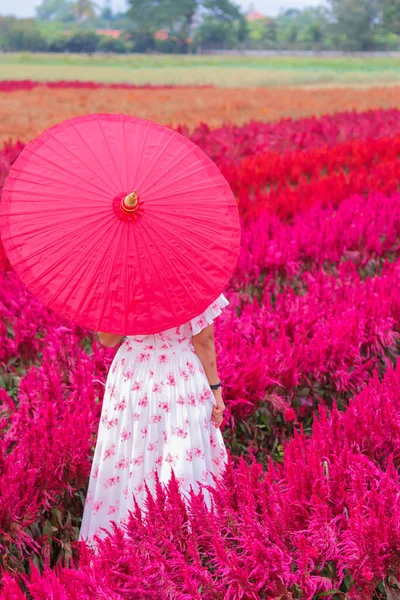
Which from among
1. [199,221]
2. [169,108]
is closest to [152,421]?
[199,221]

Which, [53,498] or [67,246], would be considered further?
[53,498]

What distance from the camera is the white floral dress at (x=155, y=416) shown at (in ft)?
7.48

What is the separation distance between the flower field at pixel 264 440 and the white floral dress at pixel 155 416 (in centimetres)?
21

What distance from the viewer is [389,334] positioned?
355cm

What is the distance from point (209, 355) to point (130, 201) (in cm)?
71

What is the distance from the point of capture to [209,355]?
2.31 m

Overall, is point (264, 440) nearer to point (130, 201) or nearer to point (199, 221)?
point (199, 221)

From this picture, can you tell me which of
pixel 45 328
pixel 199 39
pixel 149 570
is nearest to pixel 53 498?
pixel 149 570

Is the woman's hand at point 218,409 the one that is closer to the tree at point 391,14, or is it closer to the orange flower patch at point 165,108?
the orange flower patch at point 165,108

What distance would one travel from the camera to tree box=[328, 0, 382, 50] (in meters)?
66.2

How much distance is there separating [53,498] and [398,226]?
3.83 m

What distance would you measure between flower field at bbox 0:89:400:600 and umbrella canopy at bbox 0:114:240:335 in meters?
0.57

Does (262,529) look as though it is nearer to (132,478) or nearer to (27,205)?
(132,478)

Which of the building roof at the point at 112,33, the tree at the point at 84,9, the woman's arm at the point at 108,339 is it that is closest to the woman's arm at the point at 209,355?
the woman's arm at the point at 108,339
